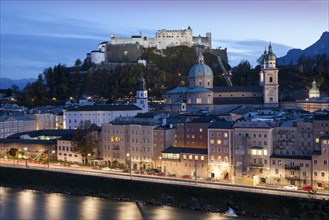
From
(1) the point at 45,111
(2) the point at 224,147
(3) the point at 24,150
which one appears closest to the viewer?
(2) the point at 224,147

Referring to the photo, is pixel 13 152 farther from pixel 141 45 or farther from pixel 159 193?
pixel 141 45

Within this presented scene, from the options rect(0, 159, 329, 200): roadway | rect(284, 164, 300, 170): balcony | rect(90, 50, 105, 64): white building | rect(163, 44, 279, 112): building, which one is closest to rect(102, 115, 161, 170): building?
rect(0, 159, 329, 200): roadway

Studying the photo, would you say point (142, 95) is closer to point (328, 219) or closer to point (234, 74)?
point (234, 74)

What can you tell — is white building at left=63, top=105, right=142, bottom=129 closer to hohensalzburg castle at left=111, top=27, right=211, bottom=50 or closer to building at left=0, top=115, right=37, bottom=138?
building at left=0, top=115, right=37, bottom=138

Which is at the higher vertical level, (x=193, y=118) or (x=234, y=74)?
(x=234, y=74)

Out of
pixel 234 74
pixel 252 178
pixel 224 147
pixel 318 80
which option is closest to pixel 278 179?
pixel 252 178

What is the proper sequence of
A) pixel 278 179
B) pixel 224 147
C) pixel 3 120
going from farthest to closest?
pixel 3 120, pixel 224 147, pixel 278 179
